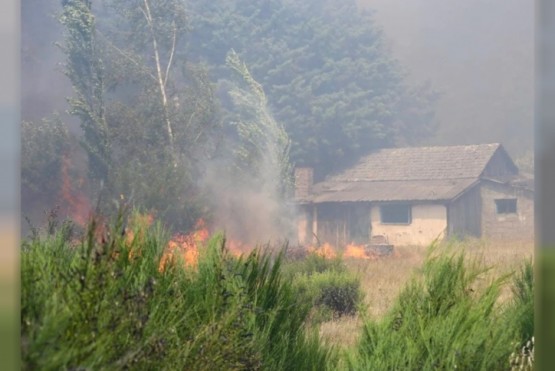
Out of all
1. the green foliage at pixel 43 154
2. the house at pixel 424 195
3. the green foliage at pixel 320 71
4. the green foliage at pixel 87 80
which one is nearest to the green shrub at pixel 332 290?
the house at pixel 424 195

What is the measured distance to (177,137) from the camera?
8242 millimetres

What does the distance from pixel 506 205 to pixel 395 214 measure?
80cm

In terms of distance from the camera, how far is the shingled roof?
287 inches

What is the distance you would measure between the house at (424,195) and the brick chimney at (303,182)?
0.02 metres

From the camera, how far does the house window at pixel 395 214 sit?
7035 mm

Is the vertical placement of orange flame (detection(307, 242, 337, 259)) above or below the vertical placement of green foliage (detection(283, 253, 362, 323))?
above

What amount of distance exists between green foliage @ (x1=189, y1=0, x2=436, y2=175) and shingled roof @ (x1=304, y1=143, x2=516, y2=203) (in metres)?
0.16

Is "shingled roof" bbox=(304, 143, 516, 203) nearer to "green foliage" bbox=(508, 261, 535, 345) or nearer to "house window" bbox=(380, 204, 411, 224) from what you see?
"house window" bbox=(380, 204, 411, 224)

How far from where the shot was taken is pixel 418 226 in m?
7.16

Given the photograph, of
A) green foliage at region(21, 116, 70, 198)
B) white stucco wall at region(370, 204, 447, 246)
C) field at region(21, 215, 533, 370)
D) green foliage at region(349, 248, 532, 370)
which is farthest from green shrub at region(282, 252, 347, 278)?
green foliage at region(349, 248, 532, 370)

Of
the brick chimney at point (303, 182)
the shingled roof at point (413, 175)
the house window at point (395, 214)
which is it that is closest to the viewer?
the house window at point (395, 214)

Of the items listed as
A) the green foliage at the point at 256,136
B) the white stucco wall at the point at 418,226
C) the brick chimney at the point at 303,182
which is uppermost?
the green foliage at the point at 256,136

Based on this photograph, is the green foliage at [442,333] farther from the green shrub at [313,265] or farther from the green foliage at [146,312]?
the green shrub at [313,265]

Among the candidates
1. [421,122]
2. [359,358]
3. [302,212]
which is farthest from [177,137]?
[359,358]
